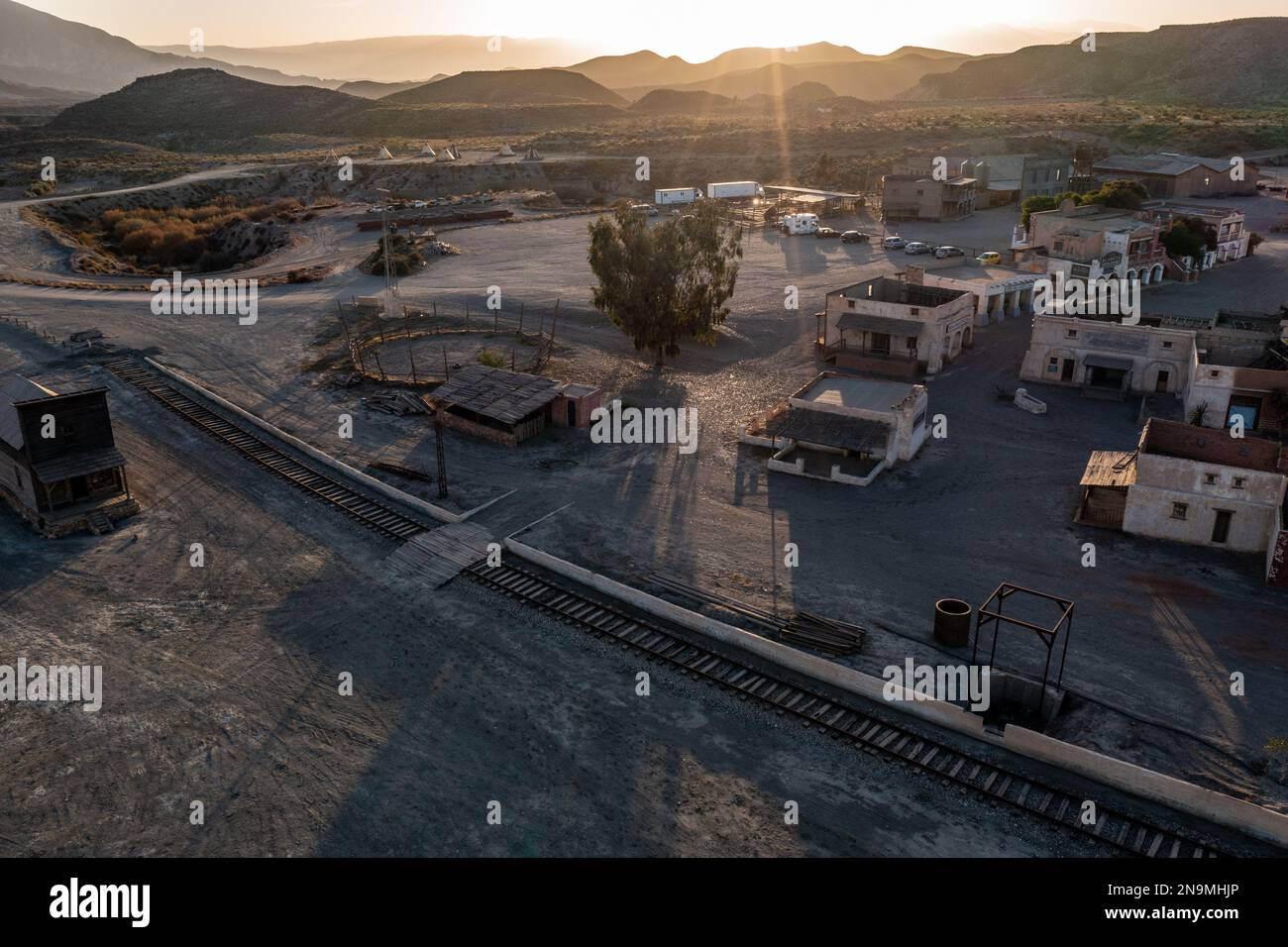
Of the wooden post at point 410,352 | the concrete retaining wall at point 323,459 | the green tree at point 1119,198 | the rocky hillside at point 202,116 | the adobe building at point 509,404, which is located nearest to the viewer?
the concrete retaining wall at point 323,459

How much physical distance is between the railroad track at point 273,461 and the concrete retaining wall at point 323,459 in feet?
1.84

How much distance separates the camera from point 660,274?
49906mm

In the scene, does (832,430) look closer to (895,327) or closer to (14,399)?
(895,327)

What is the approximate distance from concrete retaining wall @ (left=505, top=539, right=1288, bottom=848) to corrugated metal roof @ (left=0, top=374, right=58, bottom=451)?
66.0 feet

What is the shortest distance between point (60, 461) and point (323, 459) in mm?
9199

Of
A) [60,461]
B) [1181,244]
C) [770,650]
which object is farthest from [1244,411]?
[60,461]

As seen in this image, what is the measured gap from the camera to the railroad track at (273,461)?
111ft

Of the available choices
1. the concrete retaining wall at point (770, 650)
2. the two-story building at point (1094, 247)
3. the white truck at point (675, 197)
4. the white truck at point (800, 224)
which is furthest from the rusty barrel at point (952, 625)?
the white truck at point (675, 197)

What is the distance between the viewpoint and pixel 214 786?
21.1 metres

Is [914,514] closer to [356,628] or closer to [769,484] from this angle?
[769,484]

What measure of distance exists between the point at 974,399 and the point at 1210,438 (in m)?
14.2

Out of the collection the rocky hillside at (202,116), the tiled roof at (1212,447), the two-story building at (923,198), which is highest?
the rocky hillside at (202,116)

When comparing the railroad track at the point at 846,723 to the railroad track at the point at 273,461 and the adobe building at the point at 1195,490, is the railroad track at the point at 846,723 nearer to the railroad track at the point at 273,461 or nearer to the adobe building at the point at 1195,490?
the railroad track at the point at 273,461
